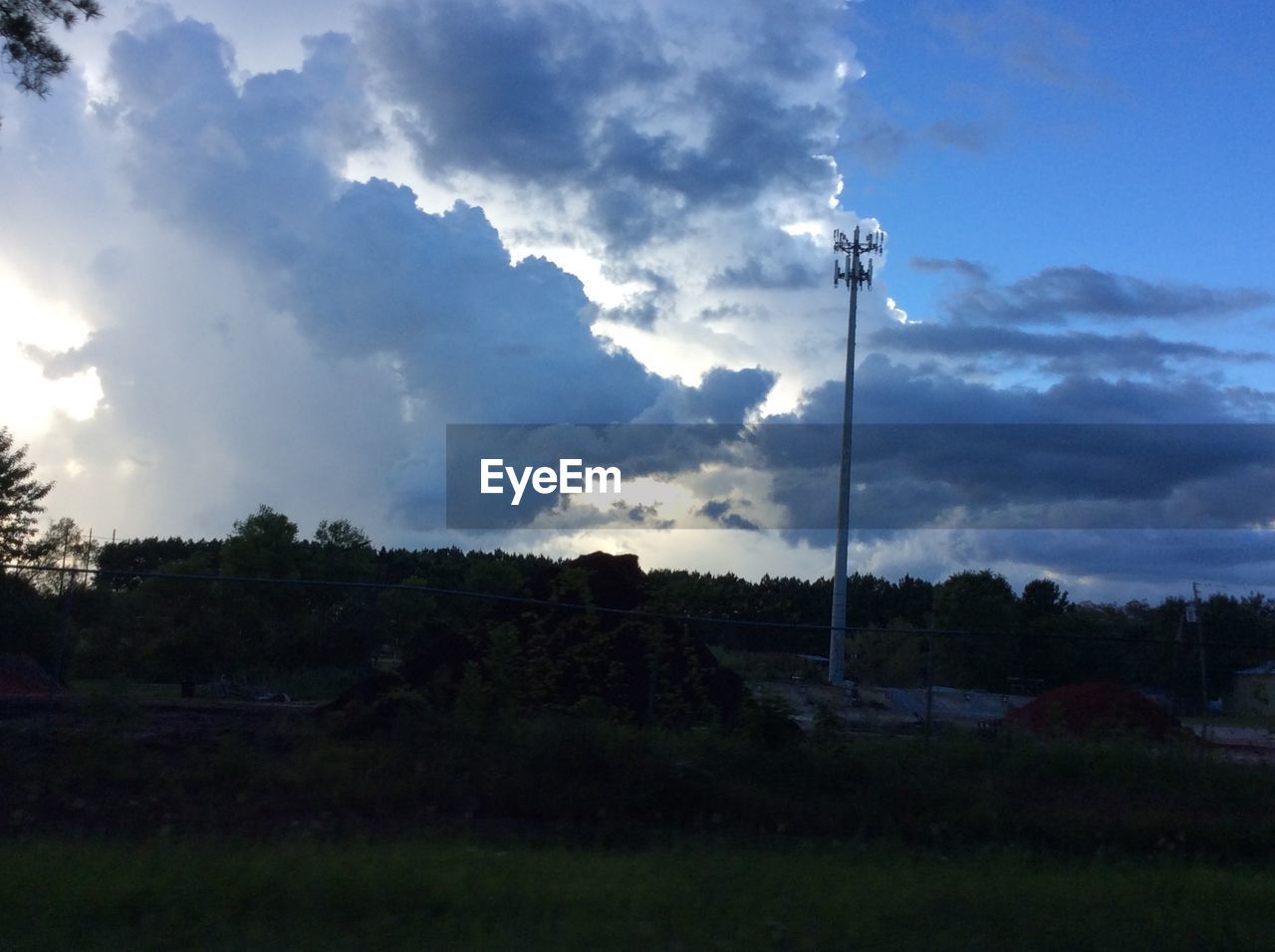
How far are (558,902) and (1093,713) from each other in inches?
450

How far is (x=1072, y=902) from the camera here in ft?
24.2

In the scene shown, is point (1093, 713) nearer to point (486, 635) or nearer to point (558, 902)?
point (486, 635)

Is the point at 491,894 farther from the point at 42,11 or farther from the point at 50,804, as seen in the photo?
the point at 42,11

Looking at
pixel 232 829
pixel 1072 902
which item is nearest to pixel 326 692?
pixel 232 829

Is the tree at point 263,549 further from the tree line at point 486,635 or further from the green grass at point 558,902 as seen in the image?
the green grass at point 558,902

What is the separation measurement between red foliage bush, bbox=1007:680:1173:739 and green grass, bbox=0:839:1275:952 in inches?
232

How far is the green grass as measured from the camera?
240 inches

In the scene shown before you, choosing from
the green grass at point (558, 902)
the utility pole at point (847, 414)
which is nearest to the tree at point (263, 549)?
the utility pole at point (847, 414)

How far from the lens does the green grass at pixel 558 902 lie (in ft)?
20.0

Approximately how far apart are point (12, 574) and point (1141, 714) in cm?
1467

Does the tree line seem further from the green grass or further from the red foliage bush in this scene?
the green grass

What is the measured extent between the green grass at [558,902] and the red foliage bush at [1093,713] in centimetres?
590

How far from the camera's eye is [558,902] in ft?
22.2

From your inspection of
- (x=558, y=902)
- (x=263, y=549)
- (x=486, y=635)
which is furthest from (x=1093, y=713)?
(x=263, y=549)
